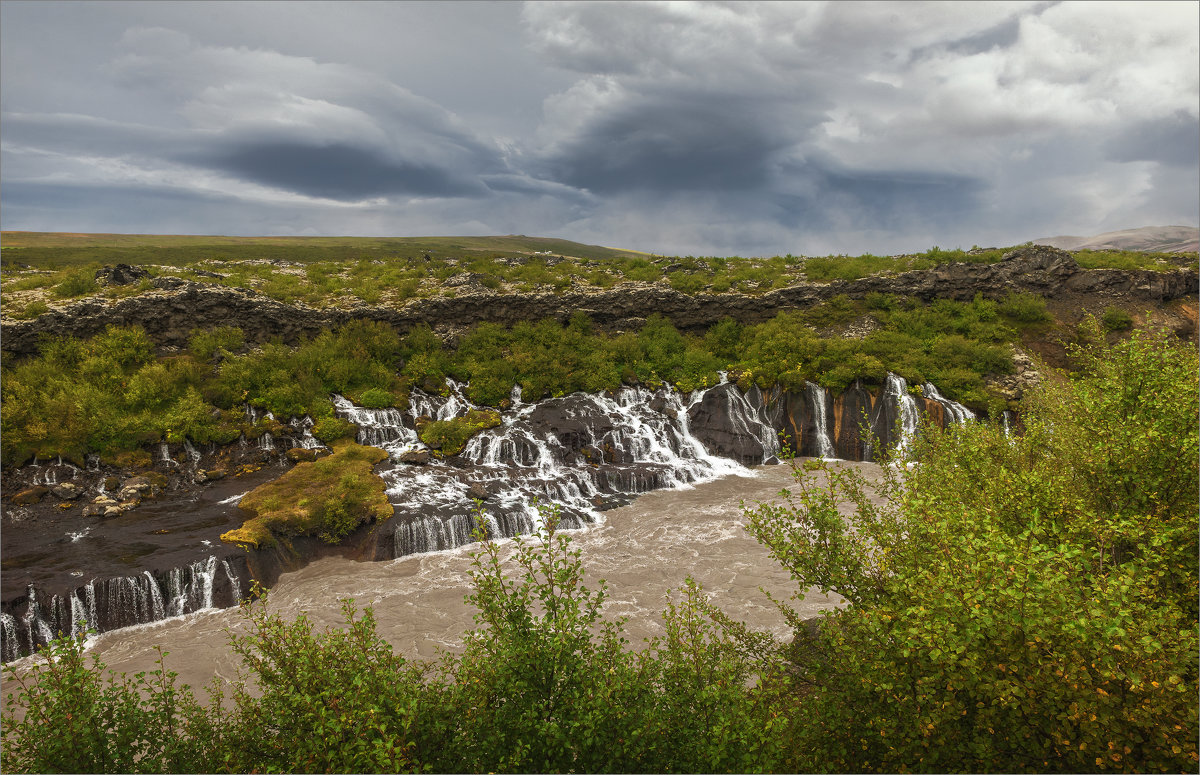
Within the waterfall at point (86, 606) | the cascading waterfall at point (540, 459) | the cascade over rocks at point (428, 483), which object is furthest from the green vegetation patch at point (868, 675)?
the cascading waterfall at point (540, 459)

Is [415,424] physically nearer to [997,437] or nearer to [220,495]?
[220,495]

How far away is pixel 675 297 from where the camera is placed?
162ft

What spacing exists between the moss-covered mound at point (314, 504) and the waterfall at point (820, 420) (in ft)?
92.7

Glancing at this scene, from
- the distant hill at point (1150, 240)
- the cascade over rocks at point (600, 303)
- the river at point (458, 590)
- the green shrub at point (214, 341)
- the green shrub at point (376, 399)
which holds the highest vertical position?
the distant hill at point (1150, 240)

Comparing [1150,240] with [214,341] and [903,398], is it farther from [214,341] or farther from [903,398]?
[214,341]

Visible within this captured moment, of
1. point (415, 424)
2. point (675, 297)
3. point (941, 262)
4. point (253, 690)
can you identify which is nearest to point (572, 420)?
point (415, 424)

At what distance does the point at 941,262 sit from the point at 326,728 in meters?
61.6

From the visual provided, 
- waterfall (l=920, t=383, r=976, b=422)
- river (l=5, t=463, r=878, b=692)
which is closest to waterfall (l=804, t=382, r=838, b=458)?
→ waterfall (l=920, t=383, r=976, b=422)

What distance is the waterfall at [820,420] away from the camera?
118 ft

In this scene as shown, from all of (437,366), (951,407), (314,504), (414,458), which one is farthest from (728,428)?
(314,504)

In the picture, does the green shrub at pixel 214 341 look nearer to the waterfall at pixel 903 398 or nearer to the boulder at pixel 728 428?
the boulder at pixel 728 428

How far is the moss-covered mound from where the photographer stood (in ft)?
75.2

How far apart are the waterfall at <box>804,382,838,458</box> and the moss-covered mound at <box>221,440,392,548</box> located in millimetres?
28241

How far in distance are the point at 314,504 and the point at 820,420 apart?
32.0m
